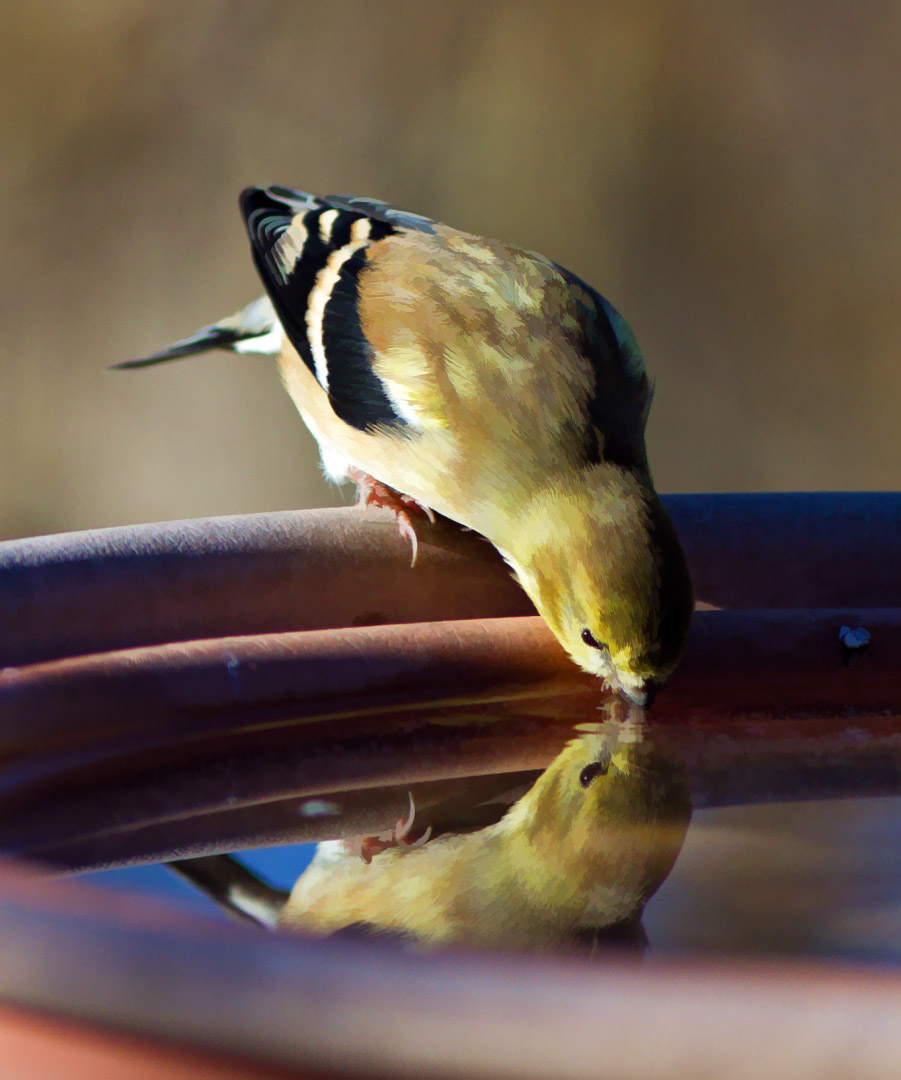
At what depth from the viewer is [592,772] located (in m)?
1.59

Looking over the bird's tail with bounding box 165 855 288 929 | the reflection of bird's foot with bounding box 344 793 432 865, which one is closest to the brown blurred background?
the reflection of bird's foot with bounding box 344 793 432 865

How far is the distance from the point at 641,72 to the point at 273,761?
4.68 m

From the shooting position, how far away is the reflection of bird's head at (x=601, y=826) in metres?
1.20

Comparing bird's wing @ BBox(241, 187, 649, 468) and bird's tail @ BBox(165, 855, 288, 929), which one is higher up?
bird's wing @ BBox(241, 187, 649, 468)

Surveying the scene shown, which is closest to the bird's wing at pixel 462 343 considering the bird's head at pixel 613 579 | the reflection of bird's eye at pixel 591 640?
the bird's head at pixel 613 579

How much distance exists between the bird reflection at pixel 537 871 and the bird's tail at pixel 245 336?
1529 millimetres

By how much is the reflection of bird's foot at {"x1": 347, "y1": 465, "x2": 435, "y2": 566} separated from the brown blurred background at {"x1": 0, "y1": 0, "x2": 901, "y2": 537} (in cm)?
336

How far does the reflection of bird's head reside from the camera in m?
1.20

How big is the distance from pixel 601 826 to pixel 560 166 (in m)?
4.70

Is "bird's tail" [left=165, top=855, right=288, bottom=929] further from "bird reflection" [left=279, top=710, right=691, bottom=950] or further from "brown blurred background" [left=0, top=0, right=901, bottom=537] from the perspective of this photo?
"brown blurred background" [left=0, top=0, right=901, bottom=537]

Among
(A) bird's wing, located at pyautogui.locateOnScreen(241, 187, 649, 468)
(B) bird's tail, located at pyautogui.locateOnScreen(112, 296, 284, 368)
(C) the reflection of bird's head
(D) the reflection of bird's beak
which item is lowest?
(D) the reflection of bird's beak

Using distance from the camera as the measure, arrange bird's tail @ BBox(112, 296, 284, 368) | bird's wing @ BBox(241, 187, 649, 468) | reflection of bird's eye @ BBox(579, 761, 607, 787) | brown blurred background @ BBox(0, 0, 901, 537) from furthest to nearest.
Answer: brown blurred background @ BBox(0, 0, 901, 537) → bird's tail @ BBox(112, 296, 284, 368) → bird's wing @ BBox(241, 187, 649, 468) → reflection of bird's eye @ BBox(579, 761, 607, 787)

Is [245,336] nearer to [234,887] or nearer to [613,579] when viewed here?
[613,579]

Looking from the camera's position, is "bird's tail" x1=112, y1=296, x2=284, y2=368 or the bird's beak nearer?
the bird's beak
